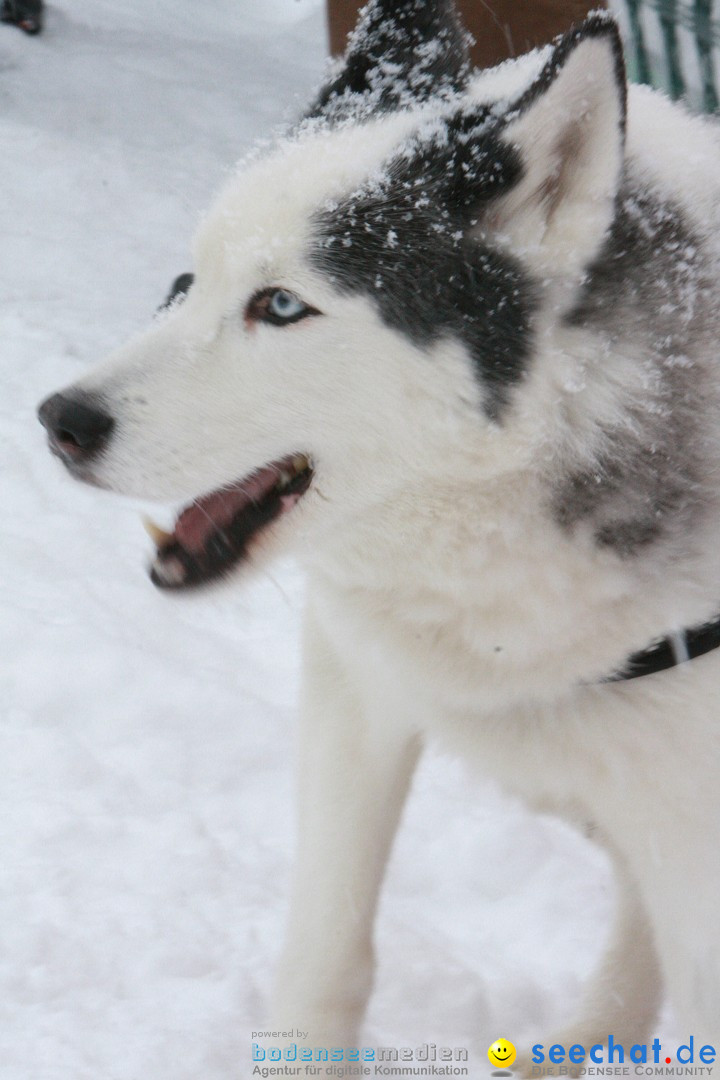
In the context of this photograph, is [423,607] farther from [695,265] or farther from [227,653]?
[227,653]

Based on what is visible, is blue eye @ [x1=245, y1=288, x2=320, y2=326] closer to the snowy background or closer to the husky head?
the husky head

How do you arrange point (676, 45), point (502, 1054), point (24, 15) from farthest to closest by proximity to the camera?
point (24, 15) < point (676, 45) < point (502, 1054)

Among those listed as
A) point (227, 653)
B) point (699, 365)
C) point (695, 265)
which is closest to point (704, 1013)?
point (699, 365)

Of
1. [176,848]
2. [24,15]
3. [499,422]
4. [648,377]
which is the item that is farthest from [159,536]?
[24,15]

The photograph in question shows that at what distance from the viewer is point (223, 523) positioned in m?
1.87

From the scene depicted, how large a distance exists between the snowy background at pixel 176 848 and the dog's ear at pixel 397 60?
0.17 m

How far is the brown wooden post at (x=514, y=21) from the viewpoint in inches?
178

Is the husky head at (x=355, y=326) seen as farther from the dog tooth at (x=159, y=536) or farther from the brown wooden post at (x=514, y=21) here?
the brown wooden post at (x=514, y=21)

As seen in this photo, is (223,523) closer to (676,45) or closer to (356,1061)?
(356,1061)

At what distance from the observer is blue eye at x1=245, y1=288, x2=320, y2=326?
66.8 inches

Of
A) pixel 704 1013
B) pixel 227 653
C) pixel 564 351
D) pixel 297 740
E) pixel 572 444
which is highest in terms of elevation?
pixel 564 351

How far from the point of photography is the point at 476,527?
5.67ft

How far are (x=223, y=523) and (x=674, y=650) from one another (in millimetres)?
768

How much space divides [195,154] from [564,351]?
7.86m
